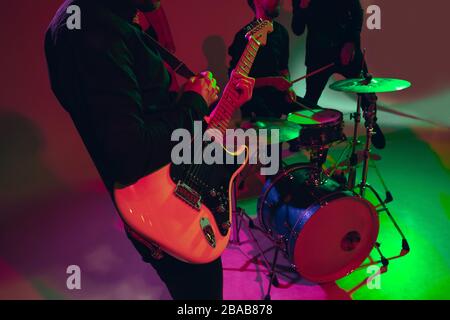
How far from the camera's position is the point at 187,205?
4.80ft

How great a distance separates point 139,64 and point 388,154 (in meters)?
4.09

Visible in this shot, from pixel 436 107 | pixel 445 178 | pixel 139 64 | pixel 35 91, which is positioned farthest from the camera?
pixel 436 107

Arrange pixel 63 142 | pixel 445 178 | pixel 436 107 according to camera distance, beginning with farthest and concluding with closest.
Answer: pixel 436 107 < pixel 63 142 < pixel 445 178

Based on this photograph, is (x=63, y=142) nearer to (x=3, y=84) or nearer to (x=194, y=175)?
(x=3, y=84)

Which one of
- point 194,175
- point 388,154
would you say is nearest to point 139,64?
point 194,175

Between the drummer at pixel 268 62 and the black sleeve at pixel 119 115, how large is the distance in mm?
2053

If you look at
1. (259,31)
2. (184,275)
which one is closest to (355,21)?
(259,31)

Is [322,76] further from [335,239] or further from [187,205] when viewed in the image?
[187,205]

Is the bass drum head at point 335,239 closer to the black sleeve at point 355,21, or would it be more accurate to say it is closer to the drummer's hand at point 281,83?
the drummer's hand at point 281,83

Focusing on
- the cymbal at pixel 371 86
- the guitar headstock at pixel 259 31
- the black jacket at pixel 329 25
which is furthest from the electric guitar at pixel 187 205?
the black jacket at pixel 329 25

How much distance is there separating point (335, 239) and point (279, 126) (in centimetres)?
81

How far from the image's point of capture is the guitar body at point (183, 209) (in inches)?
51.8

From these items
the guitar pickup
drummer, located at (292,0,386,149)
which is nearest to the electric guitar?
the guitar pickup
